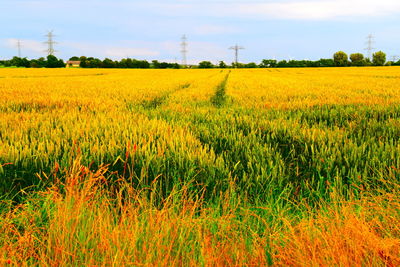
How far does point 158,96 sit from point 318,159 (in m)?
7.32

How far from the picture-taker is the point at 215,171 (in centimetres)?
Result: 231

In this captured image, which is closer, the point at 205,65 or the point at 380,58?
the point at 205,65

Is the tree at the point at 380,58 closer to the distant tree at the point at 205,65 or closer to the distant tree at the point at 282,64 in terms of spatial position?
the distant tree at the point at 282,64

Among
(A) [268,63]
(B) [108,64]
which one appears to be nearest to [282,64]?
(A) [268,63]

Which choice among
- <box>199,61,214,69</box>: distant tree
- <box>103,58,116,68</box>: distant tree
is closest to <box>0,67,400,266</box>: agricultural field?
<box>103,58,116,68</box>: distant tree

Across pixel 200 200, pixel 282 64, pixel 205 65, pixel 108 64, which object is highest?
pixel 205 65

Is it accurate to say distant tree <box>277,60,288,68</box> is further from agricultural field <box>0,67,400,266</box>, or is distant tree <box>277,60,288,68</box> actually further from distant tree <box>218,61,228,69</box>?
agricultural field <box>0,67,400,266</box>

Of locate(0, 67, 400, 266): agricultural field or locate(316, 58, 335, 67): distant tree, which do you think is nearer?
locate(0, 67, 400, 266): agricultural field

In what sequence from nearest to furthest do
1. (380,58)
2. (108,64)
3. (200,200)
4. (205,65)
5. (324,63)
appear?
(200,200)
(108,64)
(324,63)
(205,65)
(380,58)

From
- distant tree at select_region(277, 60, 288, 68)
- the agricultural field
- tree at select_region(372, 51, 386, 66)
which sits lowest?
the agricultural field

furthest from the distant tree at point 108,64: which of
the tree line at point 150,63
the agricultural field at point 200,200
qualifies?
the agricultural field at point 200,200

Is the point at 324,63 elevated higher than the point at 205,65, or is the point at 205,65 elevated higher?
the point at 205,65

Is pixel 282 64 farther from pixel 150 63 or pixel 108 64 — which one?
pixel 108 64

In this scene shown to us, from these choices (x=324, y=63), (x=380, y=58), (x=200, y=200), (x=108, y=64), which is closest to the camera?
(x=200, y=200)
